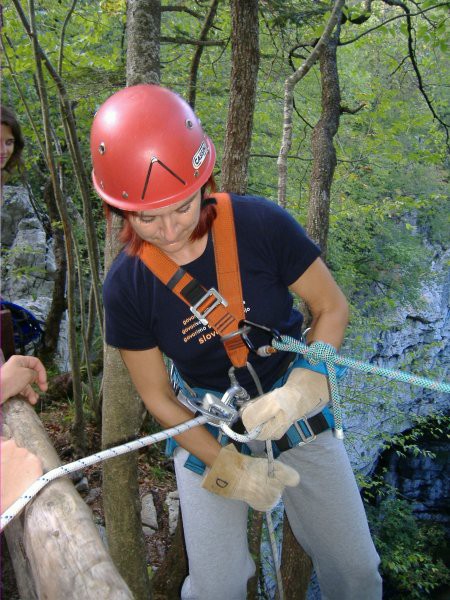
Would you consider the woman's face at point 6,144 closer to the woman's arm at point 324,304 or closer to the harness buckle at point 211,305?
the harness buckle at point 211,305

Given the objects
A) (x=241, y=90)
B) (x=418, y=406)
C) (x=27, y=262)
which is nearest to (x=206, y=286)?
(x=241, y=90)

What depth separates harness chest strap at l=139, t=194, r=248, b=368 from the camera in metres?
1.77

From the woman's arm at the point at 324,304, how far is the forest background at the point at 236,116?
112 cm

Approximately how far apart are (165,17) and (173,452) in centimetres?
571

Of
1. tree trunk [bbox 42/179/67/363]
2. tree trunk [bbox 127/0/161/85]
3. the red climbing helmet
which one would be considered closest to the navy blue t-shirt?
the red climbing helmet

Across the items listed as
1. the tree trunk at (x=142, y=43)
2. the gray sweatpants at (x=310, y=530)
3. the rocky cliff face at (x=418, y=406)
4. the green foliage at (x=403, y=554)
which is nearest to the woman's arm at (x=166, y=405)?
the gray sweatpants at (x=310, y=530)

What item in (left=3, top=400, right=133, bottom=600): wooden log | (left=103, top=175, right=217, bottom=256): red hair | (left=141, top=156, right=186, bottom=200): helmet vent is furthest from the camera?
(left=103, top=175, right=217, bottom=256): red hair

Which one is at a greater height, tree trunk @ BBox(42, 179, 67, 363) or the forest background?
the forest background

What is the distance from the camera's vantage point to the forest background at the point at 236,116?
2.95 meters

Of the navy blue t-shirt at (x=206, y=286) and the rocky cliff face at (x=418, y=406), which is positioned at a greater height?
the navy blue t-shirt at (x=206, y=286)

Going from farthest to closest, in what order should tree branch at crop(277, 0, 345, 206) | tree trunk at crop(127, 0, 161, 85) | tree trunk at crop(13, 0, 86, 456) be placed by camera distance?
tree trunk at crop(13, 0, 86, 456)
tree branch at crop(277, 0, 345, 206)
tree trunk at crop(127, 0, 161, 85)

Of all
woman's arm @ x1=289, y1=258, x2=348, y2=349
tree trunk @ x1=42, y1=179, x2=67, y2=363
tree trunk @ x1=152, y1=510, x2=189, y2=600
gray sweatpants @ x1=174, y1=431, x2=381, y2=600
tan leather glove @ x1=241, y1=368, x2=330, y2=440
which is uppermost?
woman's arm @ x1=289, y1=258, x2=348, y2=349

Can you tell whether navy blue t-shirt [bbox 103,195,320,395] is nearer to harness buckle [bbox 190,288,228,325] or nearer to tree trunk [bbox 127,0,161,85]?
harness buckle [bbox 190,288,228,325]

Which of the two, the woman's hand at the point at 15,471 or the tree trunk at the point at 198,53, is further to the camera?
the tree trunk at the point at 198,53
